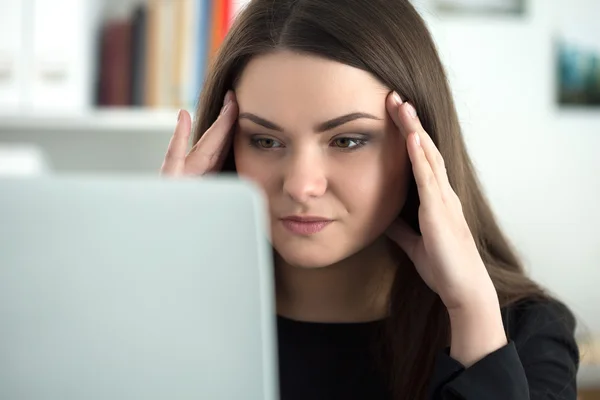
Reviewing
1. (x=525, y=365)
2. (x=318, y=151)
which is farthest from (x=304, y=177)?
(x=525, y=365)

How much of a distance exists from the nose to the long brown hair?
128 millimetres

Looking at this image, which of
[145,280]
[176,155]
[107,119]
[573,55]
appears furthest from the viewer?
[573,55]

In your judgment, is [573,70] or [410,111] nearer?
[410,111]

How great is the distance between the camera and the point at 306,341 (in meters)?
1.12

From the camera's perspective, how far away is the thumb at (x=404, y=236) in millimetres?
1041

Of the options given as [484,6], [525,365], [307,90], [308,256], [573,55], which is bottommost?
[525,365]

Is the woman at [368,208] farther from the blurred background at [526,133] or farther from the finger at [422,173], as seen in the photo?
the blurred background at [526,133]

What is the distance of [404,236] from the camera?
1060mm

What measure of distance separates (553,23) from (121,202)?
2.25 meters

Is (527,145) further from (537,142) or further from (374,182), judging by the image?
(374,182)

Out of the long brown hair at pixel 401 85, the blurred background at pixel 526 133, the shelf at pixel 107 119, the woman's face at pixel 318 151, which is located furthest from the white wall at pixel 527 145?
the woman's face at pixel 318 151

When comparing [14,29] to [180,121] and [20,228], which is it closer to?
[180,121]

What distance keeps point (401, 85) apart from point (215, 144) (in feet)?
0.85

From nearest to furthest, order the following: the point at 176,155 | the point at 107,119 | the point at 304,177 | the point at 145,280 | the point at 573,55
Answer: the point at 145,280 → the point at 304,177 → the point at 176,155 → the point at 107,119 → the point at 573,55
